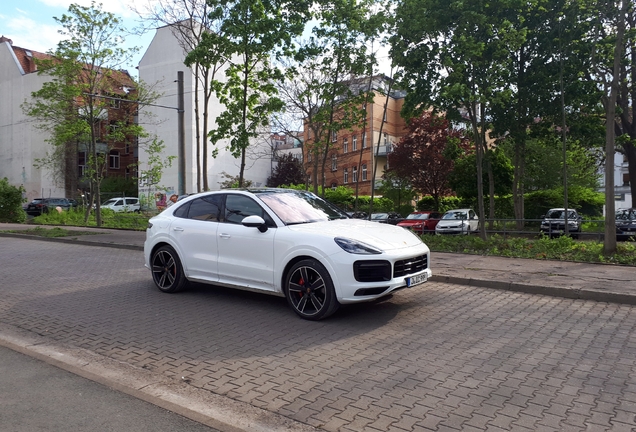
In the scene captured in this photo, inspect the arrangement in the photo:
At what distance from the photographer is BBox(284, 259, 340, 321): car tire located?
624 centimetres

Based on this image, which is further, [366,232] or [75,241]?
[75,241]

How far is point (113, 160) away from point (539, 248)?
55.3 m

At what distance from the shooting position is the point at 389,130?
5450cm

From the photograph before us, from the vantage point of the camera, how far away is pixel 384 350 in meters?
5.27

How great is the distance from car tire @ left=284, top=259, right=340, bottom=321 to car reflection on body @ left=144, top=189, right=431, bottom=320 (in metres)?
0.01

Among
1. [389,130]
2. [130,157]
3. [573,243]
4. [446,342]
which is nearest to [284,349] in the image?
[446,342]

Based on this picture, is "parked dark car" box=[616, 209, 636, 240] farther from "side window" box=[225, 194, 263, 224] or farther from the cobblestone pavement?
"side window" box=[225, 194, 263, 224]

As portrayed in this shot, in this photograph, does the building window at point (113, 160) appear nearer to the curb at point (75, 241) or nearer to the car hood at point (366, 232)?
the curb at point (75, 241)

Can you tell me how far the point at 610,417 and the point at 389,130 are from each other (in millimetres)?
52164

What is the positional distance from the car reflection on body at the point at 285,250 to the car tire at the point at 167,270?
2cm

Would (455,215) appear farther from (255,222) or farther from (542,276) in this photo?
(255,222)

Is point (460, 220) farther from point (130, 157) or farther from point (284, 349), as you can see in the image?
point (130, 157)

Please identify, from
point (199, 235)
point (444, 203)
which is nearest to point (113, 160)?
point (444, 203)

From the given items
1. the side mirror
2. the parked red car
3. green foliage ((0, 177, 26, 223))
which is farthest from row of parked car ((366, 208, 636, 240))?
green foliage ((0, 177, 26, 223))
